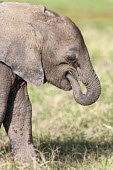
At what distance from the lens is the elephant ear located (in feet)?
23.5

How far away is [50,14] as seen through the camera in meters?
7.38

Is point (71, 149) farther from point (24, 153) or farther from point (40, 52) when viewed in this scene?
point (40, 52)

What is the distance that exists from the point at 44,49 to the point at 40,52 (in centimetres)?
6

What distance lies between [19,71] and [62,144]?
2453 mm

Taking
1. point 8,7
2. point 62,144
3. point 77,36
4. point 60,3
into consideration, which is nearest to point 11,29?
point 8,7

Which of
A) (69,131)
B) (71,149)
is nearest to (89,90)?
(71,149)

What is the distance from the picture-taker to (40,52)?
7.32m

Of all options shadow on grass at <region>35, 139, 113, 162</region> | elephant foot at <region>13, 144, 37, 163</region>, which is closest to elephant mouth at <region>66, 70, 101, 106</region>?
shadow on grass at <region>35, 139, 113, 162</region>

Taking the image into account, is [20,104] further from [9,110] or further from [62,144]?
[62,144]

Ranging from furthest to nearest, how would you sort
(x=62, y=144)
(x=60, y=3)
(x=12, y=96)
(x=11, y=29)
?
(x=60, y=3) → (x=62, y=144) → (x=12, y=96) → (x=11, y=29)

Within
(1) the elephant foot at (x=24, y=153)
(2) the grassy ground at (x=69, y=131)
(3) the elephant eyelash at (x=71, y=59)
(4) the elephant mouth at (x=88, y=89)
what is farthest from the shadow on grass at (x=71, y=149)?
(3) the elephant eyelash at (x=71, y=59)

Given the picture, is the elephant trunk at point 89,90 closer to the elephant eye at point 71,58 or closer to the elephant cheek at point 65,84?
the elephant cheek at point 65,84

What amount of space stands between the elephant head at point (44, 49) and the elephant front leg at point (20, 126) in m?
0.64

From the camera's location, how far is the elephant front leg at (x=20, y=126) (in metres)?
7.96
